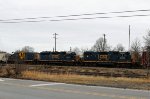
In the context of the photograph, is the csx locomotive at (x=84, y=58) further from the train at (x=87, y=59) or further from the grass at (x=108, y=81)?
the grass at (x=108, y=81)

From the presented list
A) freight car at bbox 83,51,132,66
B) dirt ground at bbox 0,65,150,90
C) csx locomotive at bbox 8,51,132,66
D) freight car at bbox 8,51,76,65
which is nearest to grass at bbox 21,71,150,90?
dirt ground at bbox 0,65,150,90

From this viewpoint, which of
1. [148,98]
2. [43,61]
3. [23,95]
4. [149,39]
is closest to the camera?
[148,98]

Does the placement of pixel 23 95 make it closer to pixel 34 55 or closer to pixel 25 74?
pixel 25 74

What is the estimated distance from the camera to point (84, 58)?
72.1 m

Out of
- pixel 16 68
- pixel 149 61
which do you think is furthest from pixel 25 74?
pixel 149 61

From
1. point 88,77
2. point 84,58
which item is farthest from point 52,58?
point 88,77

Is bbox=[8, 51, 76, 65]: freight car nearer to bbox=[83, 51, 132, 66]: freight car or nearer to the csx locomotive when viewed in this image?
the csx locomotive

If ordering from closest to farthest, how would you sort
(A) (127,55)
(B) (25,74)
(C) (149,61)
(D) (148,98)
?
(D) (148,98)
(B) (25,74)
(C) (149,61)
(A) (127,55)

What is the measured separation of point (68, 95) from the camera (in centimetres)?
1588

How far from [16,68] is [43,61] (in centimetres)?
4804

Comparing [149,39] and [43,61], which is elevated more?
[149,39]

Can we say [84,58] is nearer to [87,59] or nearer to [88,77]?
[87,59]

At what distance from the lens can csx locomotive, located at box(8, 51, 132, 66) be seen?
66.8 metres

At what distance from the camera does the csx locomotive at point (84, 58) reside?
66.8m
